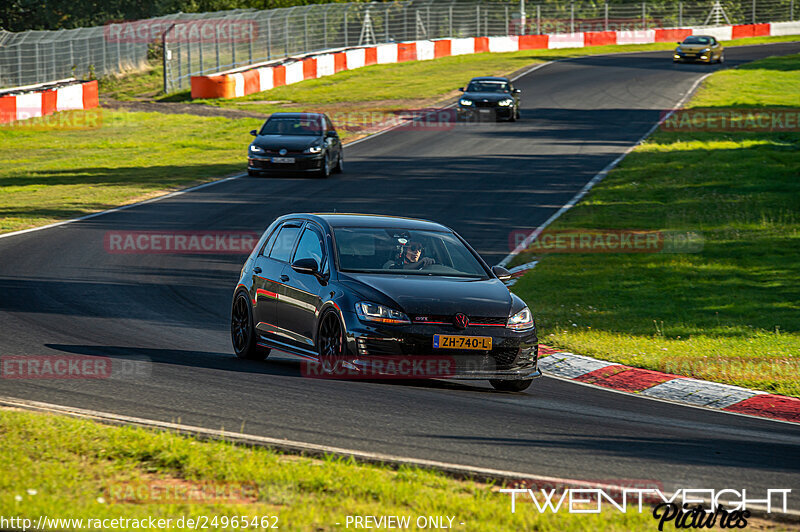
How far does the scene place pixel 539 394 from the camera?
388 inches

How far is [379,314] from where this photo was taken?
9305mm

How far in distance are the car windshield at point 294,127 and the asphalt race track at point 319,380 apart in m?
1.42

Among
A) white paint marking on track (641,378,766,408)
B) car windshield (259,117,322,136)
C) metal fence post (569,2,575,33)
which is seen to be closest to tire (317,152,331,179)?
car windshield (259,117,322,136)

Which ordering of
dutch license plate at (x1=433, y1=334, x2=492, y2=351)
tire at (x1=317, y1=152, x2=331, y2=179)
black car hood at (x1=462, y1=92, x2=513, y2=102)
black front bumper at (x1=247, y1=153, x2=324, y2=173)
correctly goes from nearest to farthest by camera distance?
dutch license plate at (x1=433, y1=334, x2=492, y2=351) < black front bumper at (x1=247, y1=153, x2=324, y2=173) < tire at (x1=317, y1=152, x2=331, y2=179) < black car hood at (x1=462, y1=92, x2=513, y2=102)

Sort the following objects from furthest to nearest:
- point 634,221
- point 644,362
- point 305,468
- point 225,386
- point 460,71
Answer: point 460,71, point 634,221, point 644,362, point 225,386, point 305,468

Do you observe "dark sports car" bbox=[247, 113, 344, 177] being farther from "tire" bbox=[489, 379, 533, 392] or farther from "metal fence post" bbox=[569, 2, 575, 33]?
"metal fence post" bbox=[569, 2, 575, 33]

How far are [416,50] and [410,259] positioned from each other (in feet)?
180

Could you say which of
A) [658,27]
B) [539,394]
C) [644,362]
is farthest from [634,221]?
[658,27]

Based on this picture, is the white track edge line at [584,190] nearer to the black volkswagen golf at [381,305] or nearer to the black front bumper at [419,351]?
the black volkswagen golf at [381,305]

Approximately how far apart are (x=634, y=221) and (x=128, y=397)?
588 inches

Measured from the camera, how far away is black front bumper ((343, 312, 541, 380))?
30.2 feet

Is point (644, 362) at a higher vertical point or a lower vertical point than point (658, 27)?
lower

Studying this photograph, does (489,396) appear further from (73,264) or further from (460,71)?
(460,71)

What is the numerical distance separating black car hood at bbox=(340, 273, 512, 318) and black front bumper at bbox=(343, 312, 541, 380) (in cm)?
16
